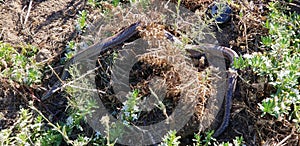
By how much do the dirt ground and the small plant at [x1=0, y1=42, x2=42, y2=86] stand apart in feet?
0.21

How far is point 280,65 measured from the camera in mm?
2783

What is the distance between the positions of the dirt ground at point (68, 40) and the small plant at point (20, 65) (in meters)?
0.07

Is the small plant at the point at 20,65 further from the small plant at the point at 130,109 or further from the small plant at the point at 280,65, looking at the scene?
the small plant at the point at 280,65

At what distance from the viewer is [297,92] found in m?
2.68

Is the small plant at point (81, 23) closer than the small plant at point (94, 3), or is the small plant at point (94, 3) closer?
the small plant at point (81, 23)

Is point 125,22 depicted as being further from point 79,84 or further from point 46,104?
point 46,104

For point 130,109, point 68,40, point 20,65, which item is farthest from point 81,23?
point 130,109

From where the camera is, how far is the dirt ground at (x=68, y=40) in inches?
110

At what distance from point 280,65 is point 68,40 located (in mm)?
1589

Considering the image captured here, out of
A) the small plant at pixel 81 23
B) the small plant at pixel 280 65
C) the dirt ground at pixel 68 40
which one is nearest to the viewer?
the small plant at pixel 280 65

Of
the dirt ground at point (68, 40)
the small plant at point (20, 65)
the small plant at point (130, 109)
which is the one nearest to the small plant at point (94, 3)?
the dirt ground at point (68, 40)

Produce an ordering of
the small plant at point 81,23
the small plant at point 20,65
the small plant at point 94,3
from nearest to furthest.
Result: the small plant at point 20,65, the small plant at point 81,23, the small plant at point 94,3

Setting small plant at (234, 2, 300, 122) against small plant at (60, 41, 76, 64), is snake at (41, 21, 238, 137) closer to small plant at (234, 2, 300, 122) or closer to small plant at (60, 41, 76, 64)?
small plant at (60, 41, 76, 64)

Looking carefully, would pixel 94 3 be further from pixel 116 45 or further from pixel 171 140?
pixel 171 140
